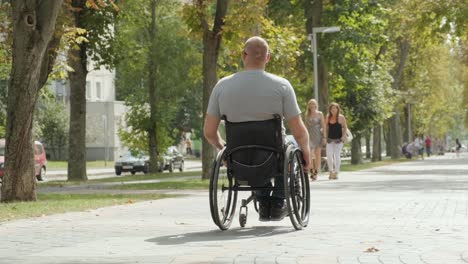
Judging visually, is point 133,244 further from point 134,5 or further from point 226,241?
point 134,5

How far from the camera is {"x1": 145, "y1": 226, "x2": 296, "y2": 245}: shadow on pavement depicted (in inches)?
383

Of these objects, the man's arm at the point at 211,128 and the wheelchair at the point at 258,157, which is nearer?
the wheelchair at the point at 258,157

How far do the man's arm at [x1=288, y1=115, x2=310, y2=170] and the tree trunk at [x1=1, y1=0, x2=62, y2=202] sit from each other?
276 inches

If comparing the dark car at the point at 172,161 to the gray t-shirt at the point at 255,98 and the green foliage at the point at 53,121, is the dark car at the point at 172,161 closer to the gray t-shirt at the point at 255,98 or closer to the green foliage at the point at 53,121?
the green foliage at the point at 53,121

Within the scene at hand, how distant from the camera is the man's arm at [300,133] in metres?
10.8

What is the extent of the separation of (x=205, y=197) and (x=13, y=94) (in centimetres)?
353

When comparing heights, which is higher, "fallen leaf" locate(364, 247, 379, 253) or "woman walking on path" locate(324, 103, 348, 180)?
"woman walking on path" locate(324, 103, 348, 180)

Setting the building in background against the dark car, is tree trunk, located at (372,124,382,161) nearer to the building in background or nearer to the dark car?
the dark car

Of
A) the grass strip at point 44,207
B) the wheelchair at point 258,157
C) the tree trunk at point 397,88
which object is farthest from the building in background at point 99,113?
the wheelchair at point 258,157

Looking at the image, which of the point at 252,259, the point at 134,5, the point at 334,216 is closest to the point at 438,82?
the point at 134,5

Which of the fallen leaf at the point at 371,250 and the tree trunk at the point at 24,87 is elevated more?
the tree trunk at the point at 24,87

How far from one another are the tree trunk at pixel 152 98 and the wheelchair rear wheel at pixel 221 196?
36.5m

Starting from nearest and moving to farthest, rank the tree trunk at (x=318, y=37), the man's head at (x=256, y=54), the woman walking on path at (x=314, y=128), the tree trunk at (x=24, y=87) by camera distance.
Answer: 1. the man's head at (x=256, y=54)
2. the tree trunk at (x=24, y=87)
3. the woman walking on path at (x=314, y=128)
4. the tree trunk at (x=318, y=37)

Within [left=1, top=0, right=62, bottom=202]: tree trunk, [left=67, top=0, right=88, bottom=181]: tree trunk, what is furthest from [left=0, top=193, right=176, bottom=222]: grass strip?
[left=67, top=0, right=88, bottom=181]: tree trunk
